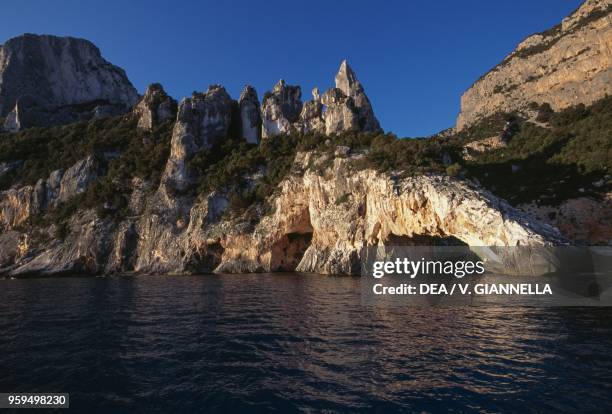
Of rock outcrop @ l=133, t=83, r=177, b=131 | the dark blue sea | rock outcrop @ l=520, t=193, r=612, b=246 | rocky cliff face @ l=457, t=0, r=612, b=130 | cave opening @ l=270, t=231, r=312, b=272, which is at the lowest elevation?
the dark blue sea

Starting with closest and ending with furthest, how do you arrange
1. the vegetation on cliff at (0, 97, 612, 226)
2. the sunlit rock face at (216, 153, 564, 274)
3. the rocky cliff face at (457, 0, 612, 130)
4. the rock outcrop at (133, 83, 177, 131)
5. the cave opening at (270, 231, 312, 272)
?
the sunlit rock face at (216, 153, 564, 274) < the vegetation on cliff at (0, 97, 612, 226) < the cave opening at (270, 231, 312, 272) < the rocky cliff face at (457, 0, 612, 130) < the rock outcrop at (133, 83, 177, 131)

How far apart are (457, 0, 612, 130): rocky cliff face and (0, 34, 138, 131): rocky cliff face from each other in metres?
116

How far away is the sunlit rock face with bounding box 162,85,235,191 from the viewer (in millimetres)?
70562

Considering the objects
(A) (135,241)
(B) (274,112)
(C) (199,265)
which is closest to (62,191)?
(A) (135,241)

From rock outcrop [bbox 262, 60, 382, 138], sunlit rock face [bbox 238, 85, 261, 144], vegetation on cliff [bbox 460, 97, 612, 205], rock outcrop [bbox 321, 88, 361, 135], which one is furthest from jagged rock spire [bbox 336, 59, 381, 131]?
vegetation on cliff [bbox 460, 97, 612, 205]

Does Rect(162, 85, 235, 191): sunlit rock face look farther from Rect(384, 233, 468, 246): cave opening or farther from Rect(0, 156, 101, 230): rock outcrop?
Rect(384, 233, 468, 246): cave opening

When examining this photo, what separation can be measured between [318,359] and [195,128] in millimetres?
70697

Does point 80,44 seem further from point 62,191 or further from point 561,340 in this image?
point 561,340

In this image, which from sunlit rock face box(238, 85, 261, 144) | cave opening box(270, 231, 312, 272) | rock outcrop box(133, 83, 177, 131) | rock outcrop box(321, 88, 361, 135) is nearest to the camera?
cave opening box(270, 231, 312, 272)

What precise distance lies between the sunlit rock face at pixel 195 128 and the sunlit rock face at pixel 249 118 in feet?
9.61

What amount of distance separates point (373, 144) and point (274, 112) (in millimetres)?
32214

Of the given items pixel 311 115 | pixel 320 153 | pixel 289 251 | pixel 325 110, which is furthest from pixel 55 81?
pixel 289 251

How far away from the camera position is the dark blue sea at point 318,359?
Result: 9680 mm

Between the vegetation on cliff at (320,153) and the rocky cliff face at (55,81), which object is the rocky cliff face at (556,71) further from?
the rocky cliff face at (55,81)
